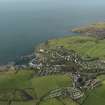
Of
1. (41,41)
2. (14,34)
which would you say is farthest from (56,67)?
(14,34)

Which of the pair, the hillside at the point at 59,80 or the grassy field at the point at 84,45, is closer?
the hillside at the point at 59,80

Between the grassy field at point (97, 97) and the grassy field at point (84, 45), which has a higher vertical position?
the grassy field at point (84, 45)

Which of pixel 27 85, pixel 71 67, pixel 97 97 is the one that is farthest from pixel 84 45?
pixel 97 97

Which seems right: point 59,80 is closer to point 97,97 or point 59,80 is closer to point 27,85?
point 27,85

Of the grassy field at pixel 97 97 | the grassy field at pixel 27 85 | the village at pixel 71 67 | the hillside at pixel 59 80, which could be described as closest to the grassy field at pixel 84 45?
the hillside at pixel 59 80

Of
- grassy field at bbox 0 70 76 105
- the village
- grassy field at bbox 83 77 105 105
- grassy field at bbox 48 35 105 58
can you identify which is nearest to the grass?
grassy field at bbox 83 77 105 105

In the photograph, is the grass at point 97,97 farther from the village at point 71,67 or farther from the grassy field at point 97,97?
the village at point 71,67

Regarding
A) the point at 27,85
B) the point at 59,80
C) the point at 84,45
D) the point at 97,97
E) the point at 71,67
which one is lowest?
the point at 97,97

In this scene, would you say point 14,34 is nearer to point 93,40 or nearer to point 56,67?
point 93,40
